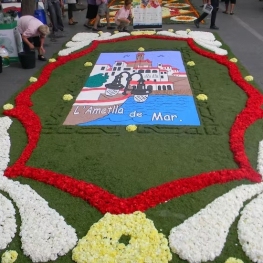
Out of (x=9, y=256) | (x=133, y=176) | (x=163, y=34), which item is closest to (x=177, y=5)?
(x=163, y=34)

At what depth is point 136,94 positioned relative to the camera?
5703mm

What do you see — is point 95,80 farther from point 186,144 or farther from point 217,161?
point 217,161

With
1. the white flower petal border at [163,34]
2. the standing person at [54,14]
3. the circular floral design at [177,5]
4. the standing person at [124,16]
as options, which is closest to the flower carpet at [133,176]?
the white flower petal border at [163,34]

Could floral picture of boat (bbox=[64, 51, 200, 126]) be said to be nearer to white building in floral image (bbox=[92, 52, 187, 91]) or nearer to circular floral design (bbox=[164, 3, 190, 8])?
white building in floral image (bbox=[92, 52, 187, 91])

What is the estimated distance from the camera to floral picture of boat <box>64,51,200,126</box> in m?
4.97

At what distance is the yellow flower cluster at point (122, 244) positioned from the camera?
9.31ft

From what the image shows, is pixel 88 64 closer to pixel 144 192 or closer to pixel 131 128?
pixel 131 128

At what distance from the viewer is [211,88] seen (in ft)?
19.4

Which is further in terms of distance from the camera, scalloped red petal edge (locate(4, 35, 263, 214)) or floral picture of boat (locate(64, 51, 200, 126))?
floral picture of boat (locate(64, 51, 200, 126))

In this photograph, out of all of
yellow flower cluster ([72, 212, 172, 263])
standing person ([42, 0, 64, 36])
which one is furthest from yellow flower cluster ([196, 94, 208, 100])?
standing person ([42, 0, 64, 36])

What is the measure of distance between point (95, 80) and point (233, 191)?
11.6ft

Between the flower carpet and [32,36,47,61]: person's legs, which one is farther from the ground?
the flower carpet

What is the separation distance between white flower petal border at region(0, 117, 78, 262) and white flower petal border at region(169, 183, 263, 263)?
0.89 meters

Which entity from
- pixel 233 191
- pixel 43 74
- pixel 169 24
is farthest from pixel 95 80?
pixel 169 24
